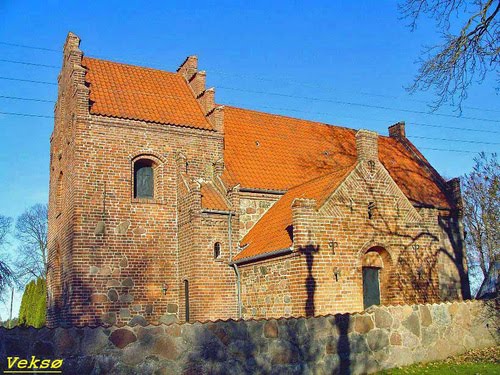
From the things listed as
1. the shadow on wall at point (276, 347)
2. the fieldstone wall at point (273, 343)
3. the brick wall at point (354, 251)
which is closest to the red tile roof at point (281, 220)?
the brick wall at point (354, 251)

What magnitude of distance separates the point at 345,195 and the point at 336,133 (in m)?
10.4

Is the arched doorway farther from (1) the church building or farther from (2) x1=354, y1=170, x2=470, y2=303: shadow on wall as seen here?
(2) x1=354, y1=170, x2=470, y2=303: shadow on wall

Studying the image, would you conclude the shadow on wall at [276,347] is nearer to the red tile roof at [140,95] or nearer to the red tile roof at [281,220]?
the red tile roof at [281,220]

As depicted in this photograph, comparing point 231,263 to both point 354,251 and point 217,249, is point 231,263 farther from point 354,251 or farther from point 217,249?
point 354,251

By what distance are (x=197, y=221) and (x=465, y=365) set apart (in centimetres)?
892

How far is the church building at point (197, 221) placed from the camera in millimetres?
14930

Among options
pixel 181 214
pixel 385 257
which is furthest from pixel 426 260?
pixel 181 214

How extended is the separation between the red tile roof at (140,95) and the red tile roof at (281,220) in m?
4.14

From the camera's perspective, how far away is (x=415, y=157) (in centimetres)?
2655

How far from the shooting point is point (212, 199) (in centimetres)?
1772

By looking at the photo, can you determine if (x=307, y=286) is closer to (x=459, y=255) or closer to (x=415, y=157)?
(x=459, y=255)

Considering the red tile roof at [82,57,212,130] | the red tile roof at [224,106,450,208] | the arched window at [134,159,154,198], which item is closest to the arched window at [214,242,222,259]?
the red tile roof at [224,106,450,208]

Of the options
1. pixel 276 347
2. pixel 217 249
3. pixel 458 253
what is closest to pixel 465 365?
pixel 276 347

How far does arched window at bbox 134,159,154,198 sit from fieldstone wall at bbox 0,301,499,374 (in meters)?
9.71
